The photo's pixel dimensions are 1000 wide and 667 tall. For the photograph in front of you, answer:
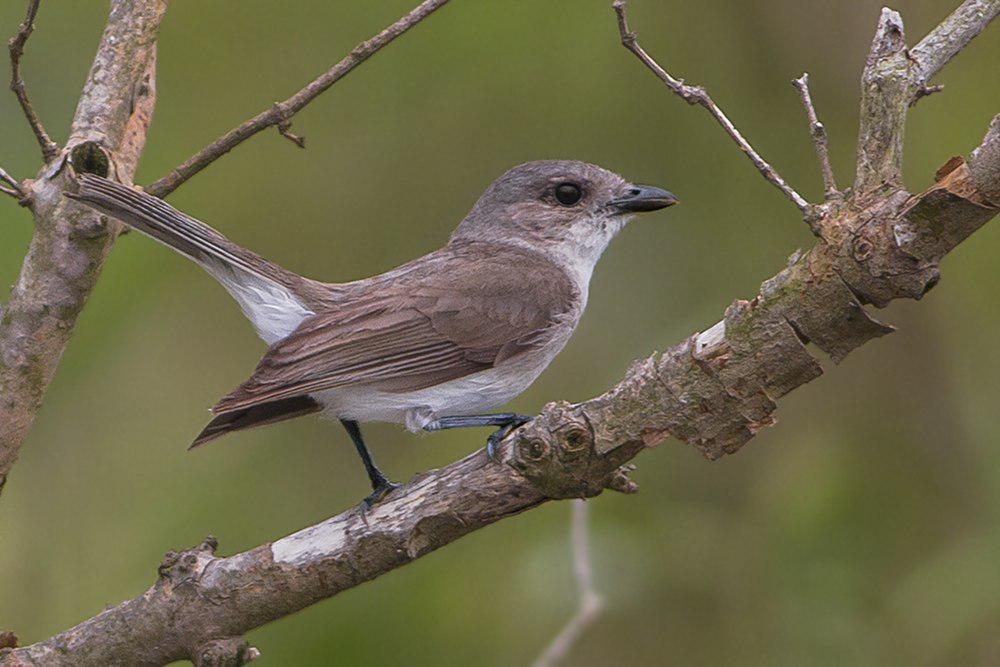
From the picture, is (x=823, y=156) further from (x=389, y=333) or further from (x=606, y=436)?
(x=389, y=333)

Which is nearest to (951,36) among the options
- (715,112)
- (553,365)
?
(715,112)

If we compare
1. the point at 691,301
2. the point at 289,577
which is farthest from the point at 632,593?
the point at 289,577

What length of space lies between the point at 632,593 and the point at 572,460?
1956 mm

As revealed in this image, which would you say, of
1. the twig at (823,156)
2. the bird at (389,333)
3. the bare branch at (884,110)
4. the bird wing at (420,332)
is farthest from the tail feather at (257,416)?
the bare branch at (884,110)

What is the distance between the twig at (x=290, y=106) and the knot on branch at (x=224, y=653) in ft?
3.91

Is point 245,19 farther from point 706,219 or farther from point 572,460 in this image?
point 572,460

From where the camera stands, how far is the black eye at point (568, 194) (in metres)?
5.24

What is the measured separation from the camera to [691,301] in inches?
232

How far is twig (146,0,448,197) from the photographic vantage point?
3.67 meters

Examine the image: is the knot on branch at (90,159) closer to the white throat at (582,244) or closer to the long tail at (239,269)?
the long tail at (239,269)

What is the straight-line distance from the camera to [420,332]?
4.32 metres

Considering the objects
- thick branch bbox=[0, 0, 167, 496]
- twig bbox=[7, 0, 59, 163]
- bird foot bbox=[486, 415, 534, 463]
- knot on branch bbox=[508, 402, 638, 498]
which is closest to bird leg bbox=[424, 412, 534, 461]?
bird foot bbox=[486, 415, 534, 463]

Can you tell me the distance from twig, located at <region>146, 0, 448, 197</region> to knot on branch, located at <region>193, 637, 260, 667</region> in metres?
1.19

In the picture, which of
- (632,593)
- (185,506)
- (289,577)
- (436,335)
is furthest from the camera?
(185,506)
